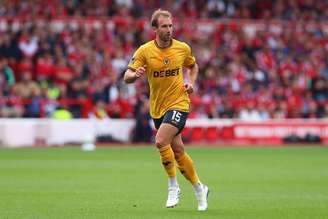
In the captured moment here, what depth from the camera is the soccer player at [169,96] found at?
37.2 feet

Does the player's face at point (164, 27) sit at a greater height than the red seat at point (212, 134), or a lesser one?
greater

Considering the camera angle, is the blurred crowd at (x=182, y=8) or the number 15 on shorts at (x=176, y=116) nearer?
the number 15 on shorts at (x=176, y=116)

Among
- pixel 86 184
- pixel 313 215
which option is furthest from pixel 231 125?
pixel 313 215

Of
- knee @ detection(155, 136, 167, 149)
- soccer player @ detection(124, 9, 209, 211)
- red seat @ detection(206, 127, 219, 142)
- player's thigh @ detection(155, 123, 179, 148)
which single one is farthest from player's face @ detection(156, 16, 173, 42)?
red seat @ detection(206, 127, 219, 142)

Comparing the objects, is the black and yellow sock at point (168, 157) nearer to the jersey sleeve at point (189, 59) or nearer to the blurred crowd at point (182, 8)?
the jersey sleeve at point (189, 59)

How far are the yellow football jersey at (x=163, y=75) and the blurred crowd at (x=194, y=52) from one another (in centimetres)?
1768

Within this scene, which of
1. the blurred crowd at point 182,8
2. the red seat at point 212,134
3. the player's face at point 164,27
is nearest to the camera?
the player's face at point 164,27

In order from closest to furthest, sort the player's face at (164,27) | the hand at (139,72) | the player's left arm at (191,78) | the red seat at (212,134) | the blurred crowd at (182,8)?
the hand at (139,72)
the player's face at (164,27)
the player's left arm at (191,78)
the red seat at (212,134)
the blurred crowd at (182,8)

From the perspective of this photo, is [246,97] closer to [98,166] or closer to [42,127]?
[42,127]

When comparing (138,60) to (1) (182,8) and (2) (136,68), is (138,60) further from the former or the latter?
(1) (182,8)

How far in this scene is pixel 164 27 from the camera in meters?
11.2

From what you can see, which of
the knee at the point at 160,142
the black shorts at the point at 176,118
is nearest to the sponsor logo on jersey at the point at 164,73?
the black shorts at the point at 176,118

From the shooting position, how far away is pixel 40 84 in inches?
1178

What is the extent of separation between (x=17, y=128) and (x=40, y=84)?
7.15ft
